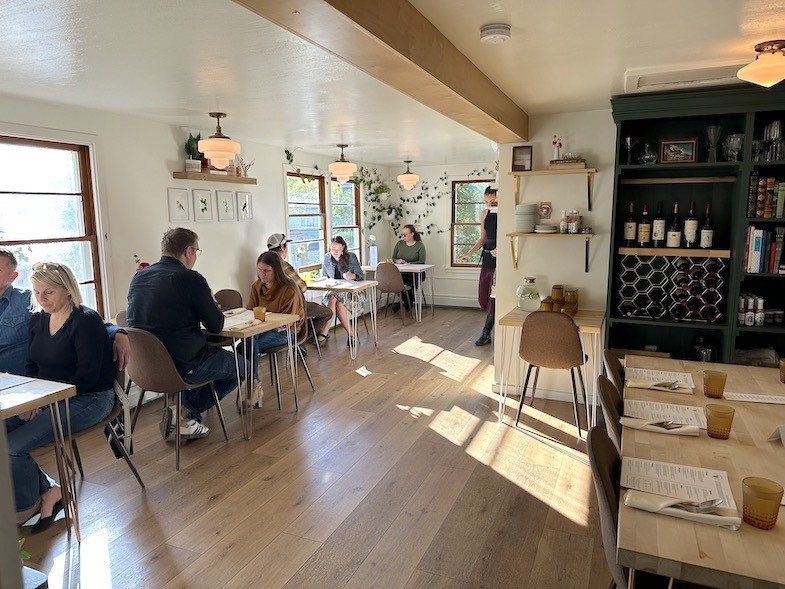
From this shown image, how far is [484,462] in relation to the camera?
3268 millimetres

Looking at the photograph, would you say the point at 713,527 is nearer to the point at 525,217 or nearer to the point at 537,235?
the point at 537,235

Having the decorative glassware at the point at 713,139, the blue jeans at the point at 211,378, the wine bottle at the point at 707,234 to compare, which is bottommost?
the blue jeans at the point at 211,378

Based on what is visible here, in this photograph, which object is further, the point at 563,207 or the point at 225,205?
the point at 225,205

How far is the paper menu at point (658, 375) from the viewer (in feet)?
7.98

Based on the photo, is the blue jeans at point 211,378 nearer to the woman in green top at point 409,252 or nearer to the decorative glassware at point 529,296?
the decorative glassware at point 529,296

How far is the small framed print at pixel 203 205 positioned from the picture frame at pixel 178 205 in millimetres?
104

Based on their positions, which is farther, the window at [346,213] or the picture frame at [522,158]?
the window at [346,213]

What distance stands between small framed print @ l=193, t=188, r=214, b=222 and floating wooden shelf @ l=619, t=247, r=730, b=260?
3469mm

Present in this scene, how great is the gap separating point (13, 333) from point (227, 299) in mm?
1897

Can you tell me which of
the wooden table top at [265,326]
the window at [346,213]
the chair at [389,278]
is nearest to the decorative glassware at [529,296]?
the wooden table top at [265,326]

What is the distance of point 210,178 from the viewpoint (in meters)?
4.77

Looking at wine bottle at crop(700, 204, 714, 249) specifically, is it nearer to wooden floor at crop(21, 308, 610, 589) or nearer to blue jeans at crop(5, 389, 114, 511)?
wooden floor at crop(21, 308, 610, 589)

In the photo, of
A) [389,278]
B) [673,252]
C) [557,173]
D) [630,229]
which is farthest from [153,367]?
[389,278]

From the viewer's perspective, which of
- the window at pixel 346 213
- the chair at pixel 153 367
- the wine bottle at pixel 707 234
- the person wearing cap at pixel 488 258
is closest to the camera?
the chair at pixel 153 367
